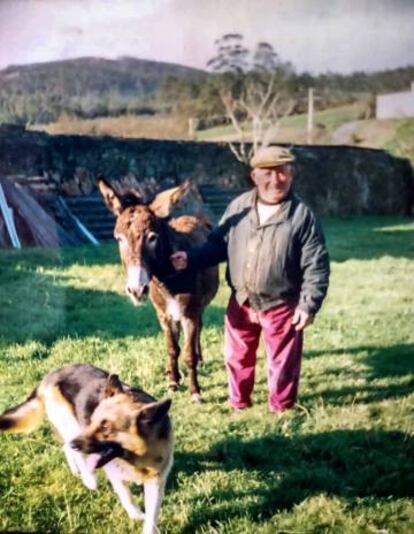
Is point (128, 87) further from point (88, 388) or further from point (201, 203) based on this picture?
point (88, 388)

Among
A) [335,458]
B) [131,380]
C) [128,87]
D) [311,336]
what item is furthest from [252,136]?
[335,458]

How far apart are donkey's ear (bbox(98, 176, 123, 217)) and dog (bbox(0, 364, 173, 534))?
33 centimetres

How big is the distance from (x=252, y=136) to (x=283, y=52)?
8.6 inches

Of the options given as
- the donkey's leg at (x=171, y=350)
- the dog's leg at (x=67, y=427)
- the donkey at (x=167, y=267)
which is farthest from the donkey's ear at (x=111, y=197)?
the dog's leg at (x=67, y=427)

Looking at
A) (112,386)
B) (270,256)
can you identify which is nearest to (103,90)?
(270,256)

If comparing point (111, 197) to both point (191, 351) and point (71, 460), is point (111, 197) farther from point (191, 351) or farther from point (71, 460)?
point (71, 460)

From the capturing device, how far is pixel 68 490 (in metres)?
1.35

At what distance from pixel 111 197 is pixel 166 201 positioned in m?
0.11

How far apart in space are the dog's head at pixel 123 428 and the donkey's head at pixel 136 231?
0.20m

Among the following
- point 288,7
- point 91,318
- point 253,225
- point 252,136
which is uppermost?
point 288,7

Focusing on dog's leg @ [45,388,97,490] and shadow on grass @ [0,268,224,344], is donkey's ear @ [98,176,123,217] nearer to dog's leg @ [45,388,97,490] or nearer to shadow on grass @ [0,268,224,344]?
shadow on grass @ [0,268,224,344]

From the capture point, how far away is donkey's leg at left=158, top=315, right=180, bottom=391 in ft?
4.93

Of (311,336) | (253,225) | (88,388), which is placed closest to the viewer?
(88,388)

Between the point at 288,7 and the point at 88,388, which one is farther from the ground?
the point at 288,7
